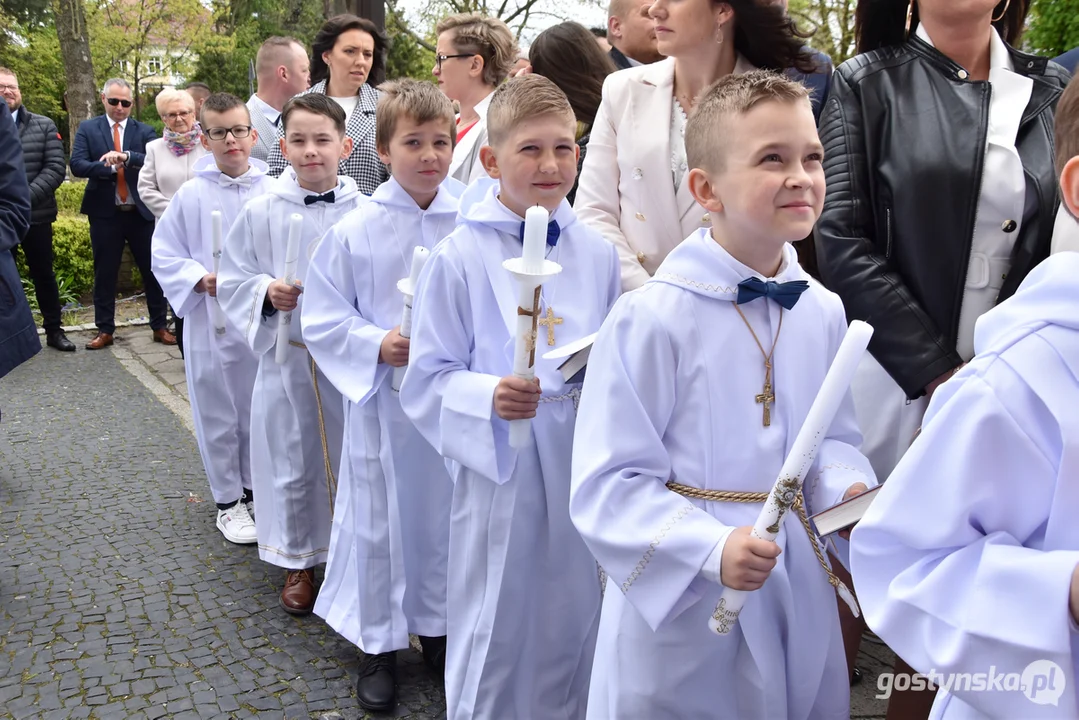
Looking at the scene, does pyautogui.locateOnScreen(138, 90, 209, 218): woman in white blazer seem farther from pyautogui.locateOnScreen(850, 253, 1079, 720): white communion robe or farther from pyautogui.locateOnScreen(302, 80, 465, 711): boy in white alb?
pyautogui.locateOnScreen(850, 253, 1079, 720): white communion robe

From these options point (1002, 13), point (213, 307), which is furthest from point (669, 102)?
point (213, 307)

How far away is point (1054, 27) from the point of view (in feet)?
17.5

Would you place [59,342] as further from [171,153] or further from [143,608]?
[143,608]

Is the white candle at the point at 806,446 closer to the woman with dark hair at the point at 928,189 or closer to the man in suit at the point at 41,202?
the woman with dark hair at the point at 928,189

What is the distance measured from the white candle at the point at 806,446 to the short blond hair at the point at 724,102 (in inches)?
23.7

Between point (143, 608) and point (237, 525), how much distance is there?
835mm

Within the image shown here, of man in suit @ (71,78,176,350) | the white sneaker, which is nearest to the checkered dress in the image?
the white sneaker

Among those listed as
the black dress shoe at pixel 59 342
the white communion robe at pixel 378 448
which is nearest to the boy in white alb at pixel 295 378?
the white communion robe at pixel 378 448

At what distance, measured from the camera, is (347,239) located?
362 centimetres

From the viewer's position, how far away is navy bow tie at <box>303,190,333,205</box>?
4.21 meters

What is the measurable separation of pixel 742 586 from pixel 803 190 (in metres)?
0.77

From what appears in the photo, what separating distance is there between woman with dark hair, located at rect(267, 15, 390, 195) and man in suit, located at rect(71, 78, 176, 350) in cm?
406

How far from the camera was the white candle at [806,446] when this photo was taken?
160 cm

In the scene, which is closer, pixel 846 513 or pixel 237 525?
pixel 846 513
